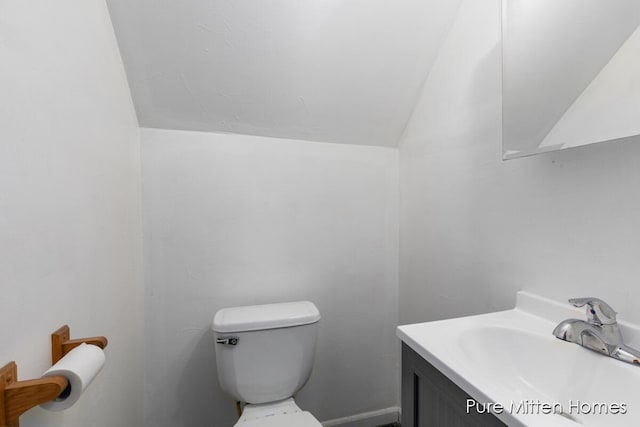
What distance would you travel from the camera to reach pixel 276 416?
3.47 ft

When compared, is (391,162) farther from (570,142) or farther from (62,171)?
(62,171)

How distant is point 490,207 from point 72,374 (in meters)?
1.21

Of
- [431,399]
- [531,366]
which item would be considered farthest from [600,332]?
[431,399]

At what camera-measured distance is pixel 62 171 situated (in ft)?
2.04

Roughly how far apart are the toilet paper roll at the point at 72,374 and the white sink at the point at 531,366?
27.7 inches

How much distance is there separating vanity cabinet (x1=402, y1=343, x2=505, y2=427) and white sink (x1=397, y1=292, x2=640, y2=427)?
40 mm

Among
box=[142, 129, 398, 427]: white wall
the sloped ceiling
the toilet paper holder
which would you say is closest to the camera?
the toilet paper holder

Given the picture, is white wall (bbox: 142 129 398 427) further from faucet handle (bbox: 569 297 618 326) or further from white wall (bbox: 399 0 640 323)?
faucet handle (bbox: 569 297 618 326)

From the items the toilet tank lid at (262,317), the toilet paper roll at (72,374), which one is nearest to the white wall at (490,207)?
the toilet tank lid at (262,317)

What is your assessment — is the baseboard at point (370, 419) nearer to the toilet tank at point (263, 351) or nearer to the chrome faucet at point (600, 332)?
the toilet tank at point (263, 351)

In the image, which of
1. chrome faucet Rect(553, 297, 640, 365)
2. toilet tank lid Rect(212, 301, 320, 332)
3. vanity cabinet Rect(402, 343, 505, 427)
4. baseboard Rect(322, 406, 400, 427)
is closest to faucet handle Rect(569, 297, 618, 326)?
chrome faucet Rect(553, 297, 640, 365)

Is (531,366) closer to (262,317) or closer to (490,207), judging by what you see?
(490,207)

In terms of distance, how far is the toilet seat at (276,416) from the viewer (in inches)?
39.4

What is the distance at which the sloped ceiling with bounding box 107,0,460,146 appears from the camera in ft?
3.27
